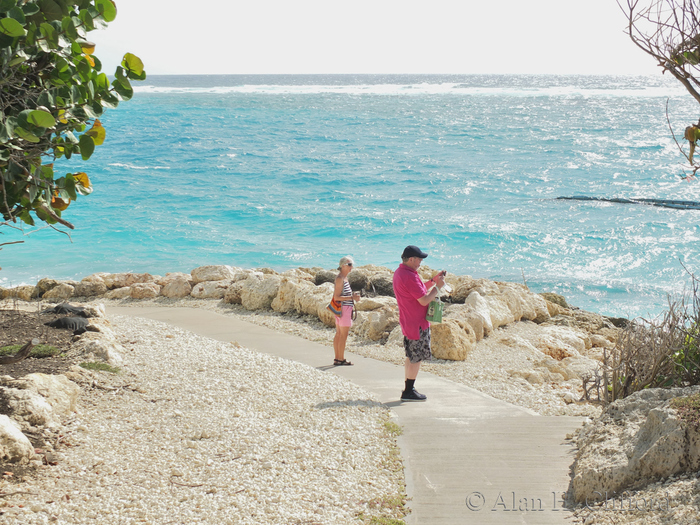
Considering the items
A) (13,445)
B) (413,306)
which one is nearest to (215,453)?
(13,445)

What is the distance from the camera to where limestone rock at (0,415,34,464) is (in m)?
4.34

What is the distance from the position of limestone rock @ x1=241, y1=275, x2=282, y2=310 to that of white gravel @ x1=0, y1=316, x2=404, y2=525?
13.3 feet

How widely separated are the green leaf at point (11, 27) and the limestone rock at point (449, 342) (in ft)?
22.1

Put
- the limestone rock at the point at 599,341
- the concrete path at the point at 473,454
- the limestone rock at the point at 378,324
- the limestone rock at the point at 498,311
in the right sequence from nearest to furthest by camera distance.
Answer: the concrete path at the point at 473,454 → the limestone rock at the point at 378,324 → the limestone rock at the point at 498,311 → the limestone rock at the point at 599,341

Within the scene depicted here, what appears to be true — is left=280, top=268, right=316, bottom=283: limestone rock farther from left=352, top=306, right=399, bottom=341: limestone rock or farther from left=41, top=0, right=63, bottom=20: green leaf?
left=41, top=0, right=63, bottom=20: green leaf

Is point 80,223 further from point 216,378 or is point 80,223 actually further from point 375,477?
point 375,477

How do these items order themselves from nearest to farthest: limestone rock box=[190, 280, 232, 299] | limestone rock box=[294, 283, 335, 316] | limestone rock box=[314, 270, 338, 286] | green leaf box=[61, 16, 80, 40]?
green leaf box=[61, 16, 80, 40] → limestone rock box=[294, 283, 335, 316] → limestone rock box=[190, 280, 232, 299] → limestone rock box=[314, 270, 338, 286]

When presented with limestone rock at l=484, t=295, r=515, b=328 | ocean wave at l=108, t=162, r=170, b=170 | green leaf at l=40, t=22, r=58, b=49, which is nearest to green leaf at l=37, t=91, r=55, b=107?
green leaf at l=40, t=22, r=58, b=49

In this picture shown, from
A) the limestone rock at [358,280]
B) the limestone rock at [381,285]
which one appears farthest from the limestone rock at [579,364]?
the limestone rock at [358,280]

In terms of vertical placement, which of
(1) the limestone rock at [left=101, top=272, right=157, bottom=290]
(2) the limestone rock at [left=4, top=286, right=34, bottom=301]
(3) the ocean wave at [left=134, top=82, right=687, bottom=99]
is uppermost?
(3) the ocean wave at [left=134, top=82, right=687, bottom=99]

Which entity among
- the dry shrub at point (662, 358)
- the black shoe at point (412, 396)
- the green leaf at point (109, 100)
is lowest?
the black shoe at point (412, 396)

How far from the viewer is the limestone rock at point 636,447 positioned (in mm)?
4020

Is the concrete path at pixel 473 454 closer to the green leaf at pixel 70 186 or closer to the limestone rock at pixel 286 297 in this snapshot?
the limestone rock at pixel 286 297

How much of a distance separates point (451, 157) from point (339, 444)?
109 ft
